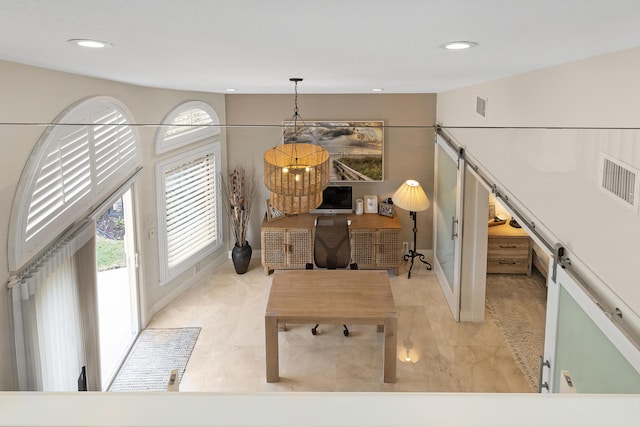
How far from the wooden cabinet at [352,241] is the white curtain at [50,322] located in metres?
1.01

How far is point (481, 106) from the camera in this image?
4.21 meters

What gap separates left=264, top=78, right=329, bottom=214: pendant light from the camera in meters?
2.50

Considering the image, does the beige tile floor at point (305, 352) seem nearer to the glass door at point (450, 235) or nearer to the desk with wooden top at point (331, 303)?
the desk with wooden top at point (331, 303)

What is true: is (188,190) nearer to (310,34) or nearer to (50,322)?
(50,322)

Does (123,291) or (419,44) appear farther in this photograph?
(123,291)

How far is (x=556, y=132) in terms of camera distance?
2443mm

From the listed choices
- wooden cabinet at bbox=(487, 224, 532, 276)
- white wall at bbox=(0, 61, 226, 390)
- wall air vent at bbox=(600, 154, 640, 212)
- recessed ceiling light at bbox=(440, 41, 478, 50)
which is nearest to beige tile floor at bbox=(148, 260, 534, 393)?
white wall at bbox=(0, 61, 226, 390)

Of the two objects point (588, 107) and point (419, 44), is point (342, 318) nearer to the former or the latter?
point (588, 107)

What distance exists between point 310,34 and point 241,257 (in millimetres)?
1694

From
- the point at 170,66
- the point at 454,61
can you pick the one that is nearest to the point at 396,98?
the point at 454,61

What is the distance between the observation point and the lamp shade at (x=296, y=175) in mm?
2545

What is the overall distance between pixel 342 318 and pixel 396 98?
1446 millimetres

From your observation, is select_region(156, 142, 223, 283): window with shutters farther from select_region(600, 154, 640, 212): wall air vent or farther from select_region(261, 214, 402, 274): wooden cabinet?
select_region(600, 154, 640, 212): wall air vent

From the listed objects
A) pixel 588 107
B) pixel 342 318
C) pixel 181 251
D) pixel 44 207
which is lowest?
pixel 342 318
